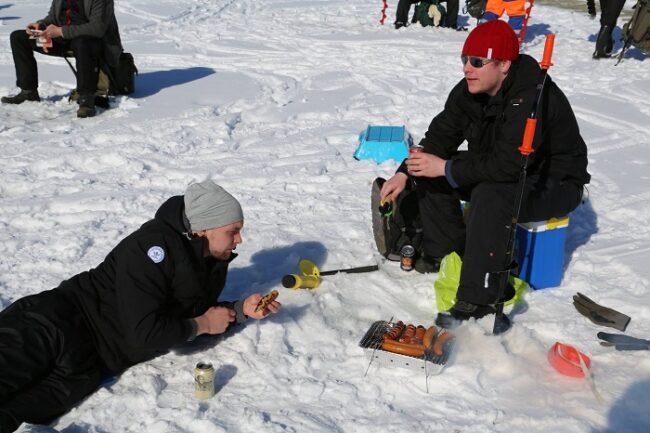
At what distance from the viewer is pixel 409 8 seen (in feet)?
40.8

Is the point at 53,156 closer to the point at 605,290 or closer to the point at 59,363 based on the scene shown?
the point at 59,363

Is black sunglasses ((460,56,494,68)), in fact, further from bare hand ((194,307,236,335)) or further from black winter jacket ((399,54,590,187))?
bare hand ((194,307,236,335))

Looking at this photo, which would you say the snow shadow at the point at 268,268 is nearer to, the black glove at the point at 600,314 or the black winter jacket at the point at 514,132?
the black winter jacket at the point at 514,132

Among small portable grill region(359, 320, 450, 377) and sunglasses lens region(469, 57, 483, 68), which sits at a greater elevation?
sunglasses lens region(469, 57, 483, 68)

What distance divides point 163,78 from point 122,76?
49.1 inches

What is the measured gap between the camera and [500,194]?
11.5ft

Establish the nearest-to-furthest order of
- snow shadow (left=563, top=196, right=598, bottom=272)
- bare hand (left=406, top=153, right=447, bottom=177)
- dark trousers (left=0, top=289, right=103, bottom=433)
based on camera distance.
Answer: dark trousers (left=0, top=289, right=103, bottom=433), bare hand (left=406, top=153, right=447, bottom=177), snow shadow (left=563, top=196, right=598, bottom=272)

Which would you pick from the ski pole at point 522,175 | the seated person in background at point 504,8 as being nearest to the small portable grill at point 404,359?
the ski pole at point 522,175

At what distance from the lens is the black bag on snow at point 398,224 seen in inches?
170

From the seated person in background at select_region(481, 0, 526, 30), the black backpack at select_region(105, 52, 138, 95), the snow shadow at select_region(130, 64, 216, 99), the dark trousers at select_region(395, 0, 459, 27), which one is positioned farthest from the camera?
the dark trousers at select_region(395, 0, 459, 27)

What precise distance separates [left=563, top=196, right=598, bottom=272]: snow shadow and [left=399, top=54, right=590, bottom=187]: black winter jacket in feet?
2.57

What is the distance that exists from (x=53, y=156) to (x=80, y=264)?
206cm

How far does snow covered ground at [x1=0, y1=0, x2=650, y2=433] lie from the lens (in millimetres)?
2971

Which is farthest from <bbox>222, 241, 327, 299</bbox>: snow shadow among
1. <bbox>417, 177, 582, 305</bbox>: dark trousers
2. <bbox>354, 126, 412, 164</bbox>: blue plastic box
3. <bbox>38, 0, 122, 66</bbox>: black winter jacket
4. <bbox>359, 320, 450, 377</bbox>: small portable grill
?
<bbox>38, 0, 122, 66</bbox>: black winter jacket
